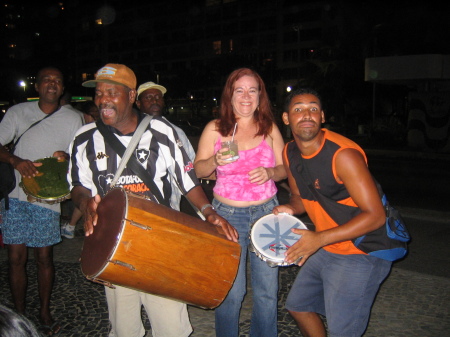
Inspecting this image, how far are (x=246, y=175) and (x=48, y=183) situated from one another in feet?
5.23

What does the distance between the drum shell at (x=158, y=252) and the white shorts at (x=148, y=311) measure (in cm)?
29

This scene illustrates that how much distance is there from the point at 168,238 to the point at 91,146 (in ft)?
2.83

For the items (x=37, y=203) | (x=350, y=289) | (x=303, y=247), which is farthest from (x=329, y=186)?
(x=37, y=203)

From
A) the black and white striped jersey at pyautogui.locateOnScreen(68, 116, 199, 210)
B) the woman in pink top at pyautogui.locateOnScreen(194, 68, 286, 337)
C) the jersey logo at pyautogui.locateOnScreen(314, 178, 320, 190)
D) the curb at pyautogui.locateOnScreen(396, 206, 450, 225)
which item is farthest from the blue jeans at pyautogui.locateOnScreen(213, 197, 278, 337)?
the curb at pyautogui.locateOnScreen(396, 206, 450, 225)

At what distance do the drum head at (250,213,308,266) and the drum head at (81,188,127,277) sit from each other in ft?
2.92

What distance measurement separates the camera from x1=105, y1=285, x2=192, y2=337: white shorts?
2.64m

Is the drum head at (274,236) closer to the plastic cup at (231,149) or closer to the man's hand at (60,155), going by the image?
the plastic cup at (231,149)

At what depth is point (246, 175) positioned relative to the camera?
3.02 m

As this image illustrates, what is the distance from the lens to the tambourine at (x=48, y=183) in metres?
3.30

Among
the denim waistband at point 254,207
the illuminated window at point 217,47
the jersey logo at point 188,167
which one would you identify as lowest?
the denim waistband at point 254,207

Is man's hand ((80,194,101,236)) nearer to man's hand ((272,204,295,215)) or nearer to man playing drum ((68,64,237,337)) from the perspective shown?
man playing drum ((68,64,237,337))

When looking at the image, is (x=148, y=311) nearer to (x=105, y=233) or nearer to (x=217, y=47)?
(x=105, y=233)

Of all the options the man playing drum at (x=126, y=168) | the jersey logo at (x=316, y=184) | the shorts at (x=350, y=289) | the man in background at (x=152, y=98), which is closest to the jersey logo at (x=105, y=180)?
the man playing drum at (x=126, y=168)

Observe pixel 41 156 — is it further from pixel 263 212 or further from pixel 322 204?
pixel 322 204
